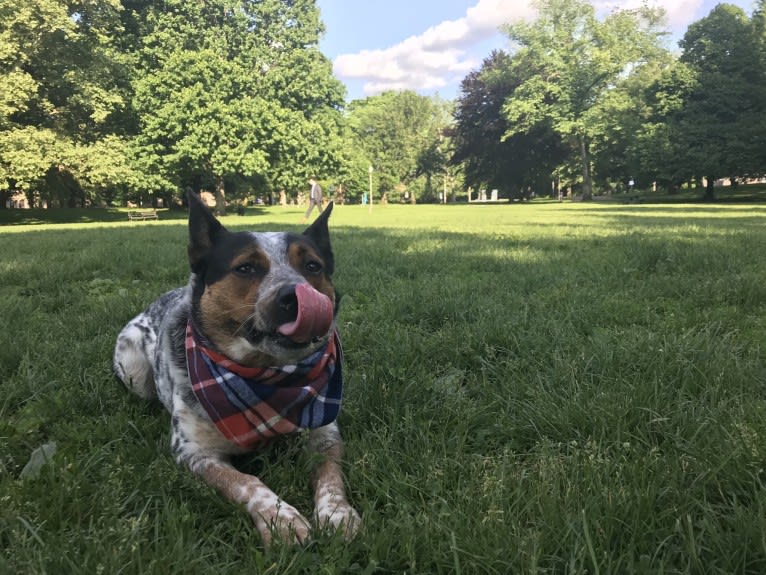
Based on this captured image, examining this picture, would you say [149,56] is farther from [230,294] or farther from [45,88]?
[230,294]

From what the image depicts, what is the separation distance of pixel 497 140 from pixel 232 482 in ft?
217

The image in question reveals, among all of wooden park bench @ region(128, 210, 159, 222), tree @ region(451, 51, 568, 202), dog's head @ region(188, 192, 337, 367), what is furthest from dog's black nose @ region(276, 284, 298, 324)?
tree @ region(451, 51, 568, 202)

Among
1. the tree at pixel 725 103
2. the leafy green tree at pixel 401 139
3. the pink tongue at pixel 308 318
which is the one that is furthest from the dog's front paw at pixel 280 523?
the leafy green tree at pixel 401 139

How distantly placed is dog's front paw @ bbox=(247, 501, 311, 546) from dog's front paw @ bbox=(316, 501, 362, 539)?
0.07 meters

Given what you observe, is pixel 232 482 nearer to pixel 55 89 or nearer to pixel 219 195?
pixel 55 89

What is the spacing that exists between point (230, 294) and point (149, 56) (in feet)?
122

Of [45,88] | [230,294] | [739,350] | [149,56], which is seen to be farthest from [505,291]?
[149,56]

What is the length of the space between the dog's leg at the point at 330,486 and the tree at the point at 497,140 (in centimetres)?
6279

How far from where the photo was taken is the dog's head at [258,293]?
2494 mm

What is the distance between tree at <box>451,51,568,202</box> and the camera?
2453 inches

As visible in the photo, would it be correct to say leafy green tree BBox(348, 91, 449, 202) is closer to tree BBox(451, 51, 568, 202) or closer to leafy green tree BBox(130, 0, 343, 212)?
tree BBox(451, 51, 568, 202)

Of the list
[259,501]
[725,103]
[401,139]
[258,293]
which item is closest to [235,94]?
[258,293]

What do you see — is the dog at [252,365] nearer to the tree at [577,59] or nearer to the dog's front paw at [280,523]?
the dog's front paw at [280,523]

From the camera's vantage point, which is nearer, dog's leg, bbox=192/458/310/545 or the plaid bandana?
dog's leg, bbox=192/458/310/545
